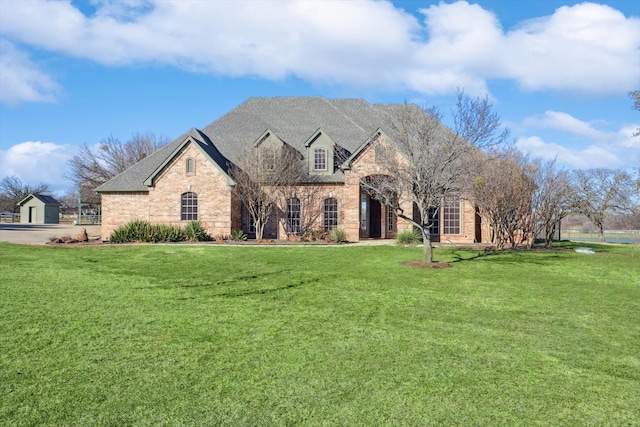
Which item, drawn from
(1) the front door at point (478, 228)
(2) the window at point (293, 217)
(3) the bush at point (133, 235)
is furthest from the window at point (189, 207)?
(1) the front door at point (478, 228)

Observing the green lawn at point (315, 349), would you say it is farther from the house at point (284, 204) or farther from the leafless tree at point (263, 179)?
the house at point (284, 204)

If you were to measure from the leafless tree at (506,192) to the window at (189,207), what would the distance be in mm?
15221

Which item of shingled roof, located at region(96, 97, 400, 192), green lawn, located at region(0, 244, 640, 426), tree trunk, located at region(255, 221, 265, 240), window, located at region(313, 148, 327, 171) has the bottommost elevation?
green lawn, located at region(0, 244, 640, 426)

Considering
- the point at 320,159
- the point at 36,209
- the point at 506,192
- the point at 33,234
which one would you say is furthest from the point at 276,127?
the point at 36,209

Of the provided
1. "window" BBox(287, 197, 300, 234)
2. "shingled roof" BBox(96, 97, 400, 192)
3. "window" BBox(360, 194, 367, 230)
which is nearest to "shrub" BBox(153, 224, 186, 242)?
"shingled roof" BBox(96, 97, 400, 192)

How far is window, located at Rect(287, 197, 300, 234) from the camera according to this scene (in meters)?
27.5

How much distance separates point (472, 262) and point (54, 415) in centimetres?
1508

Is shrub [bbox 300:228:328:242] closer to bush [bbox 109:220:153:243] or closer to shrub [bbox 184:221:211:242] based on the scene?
shrub [bbox 184:221:211:242]

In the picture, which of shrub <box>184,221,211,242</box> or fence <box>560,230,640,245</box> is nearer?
shrub <box>184,221,211,242</box>

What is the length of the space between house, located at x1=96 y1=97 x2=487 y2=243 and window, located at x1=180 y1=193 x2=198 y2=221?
0.01 metres

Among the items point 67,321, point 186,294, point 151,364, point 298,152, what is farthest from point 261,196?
point 151,364

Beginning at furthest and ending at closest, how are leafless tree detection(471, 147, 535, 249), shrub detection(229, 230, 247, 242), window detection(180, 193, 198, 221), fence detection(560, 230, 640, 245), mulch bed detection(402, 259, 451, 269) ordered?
fence detection(560, 230, 640, 245)
window detection(180, 193, 198, 221)
shrub detection(229, 230, 247, 242)
leafless tree detection(471, 147, 535, 249)
mulch bed detection(402, 259, 451, 269)

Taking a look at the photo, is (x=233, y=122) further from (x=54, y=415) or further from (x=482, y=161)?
(x=54, y=415)

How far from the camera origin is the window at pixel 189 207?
26.8 m
